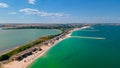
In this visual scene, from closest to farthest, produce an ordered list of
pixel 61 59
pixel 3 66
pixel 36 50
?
pixel 3 66, pixel 61 59, pixel 36 50

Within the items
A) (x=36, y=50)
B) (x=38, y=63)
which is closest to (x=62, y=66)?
(x=38, y=63)

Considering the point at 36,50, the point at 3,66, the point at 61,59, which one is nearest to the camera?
the point at 3,66

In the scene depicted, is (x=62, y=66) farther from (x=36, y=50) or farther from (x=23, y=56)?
(x=36, y=50)

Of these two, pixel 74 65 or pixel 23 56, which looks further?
pixel 23 56

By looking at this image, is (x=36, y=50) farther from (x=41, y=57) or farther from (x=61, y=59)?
(x=61, y=59)

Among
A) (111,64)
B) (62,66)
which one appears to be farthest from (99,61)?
(62,66)

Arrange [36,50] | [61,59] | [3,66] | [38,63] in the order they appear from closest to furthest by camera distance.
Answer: [3,66] → [38,63] → [61,59] → [36,50]

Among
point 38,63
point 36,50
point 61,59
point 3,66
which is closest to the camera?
point 3,66

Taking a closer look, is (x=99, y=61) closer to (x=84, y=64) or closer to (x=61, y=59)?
(x=84, y=64)
